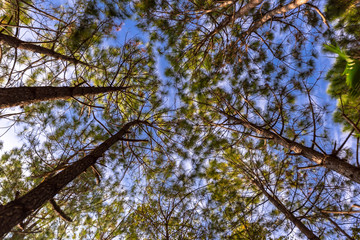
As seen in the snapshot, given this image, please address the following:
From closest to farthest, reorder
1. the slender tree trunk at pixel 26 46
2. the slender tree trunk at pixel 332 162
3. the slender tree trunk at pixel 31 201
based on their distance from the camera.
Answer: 1. the slender tree trunk at pixel 31 201
2. the slender tree trunk at pixel 332 162
3. the slender tree trunk at pixel 26 46

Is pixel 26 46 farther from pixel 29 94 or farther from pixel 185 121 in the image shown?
pixel 185 121

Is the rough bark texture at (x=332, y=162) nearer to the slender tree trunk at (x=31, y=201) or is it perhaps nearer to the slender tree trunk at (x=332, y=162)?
the slender tree trunk at (x=332, y=162)

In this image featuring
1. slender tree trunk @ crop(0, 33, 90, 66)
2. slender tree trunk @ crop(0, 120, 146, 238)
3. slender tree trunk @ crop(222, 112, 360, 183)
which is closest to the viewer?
slender tree trunk @ crop(0, 120, 146, 238)

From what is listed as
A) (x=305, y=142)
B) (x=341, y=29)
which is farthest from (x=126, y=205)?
(x=341, y=29)

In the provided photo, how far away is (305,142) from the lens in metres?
4.69

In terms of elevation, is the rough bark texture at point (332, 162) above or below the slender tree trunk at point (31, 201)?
above

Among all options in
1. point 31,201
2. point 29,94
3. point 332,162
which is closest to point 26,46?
point 29,94

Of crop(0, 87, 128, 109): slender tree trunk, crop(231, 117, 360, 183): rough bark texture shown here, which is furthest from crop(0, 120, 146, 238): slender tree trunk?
crop(231, 117, 360, 183): rough bark texture

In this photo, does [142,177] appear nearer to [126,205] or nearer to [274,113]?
[126,205]

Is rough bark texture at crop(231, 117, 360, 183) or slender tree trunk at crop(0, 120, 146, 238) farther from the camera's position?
rough bark texture at crop(231, 117, 360, 183)

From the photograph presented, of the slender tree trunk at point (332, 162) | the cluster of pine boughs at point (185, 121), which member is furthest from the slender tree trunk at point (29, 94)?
the slender tree trunk at point (332, 162)

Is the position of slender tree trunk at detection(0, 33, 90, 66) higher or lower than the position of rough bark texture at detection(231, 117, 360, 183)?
higher

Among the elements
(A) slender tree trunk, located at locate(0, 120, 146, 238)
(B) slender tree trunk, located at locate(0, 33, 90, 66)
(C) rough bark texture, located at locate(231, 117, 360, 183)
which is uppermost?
(B) slender tree trunk, located at locate(0, 33, 90, 66)

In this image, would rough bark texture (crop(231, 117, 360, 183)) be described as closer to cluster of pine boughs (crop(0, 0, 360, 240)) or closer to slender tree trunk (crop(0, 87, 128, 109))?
cluster of pine boughs (crop(0, 0, 360, 240))
